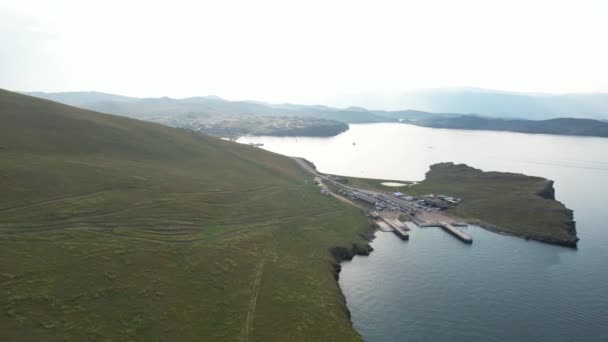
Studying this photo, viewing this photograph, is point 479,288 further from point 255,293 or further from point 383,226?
point 255,293

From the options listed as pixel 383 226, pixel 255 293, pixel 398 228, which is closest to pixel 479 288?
pixel 398 228

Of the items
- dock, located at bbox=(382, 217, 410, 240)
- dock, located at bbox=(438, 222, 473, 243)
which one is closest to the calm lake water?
dock, located at bbox=(382, 217, 410, 240)

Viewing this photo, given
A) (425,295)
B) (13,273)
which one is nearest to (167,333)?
(13,273)

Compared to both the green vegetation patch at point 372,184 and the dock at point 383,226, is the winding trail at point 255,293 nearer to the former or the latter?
the dock at point 383,226

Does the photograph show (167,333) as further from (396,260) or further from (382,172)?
(382,172)

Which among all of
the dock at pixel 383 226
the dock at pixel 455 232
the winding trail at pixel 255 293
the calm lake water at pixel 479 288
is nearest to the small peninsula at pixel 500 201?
the calm lake water at pixel 479 288

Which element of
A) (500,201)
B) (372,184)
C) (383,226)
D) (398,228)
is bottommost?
(383,226)
